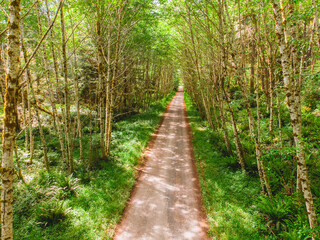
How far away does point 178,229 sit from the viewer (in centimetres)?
564

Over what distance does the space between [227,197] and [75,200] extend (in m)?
5.70

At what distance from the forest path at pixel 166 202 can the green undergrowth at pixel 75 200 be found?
50 cm

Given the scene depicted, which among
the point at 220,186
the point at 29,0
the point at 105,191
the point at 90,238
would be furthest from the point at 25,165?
the point at 220,186

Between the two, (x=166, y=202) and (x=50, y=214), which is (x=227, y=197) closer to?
(x=166, y=202)

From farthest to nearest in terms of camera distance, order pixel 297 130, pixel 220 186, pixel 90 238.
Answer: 1. pixel 220 186
2. pixel 90 238
3. pixel 297 130

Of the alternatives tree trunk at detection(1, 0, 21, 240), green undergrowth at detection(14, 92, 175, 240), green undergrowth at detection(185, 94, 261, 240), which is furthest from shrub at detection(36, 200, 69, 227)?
green undergrowth at detection(185, 94, 261, 240)

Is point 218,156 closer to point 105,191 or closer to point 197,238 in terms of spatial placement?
point 197,238

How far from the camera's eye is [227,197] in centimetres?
683

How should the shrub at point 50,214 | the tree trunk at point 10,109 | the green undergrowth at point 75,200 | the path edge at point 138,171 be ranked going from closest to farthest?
1. the tree trunk at point 10,109
2. the green undergrowth at point 75,200
3. the shrub at point 50,214
4. the path edge at point 138,171

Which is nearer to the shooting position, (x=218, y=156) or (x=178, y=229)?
(x=178, y=229)

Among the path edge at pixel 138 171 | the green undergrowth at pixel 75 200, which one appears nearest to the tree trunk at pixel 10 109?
the green undergrowth at pixel 75 200

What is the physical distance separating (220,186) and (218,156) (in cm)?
295

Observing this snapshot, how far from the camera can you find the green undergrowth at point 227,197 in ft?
17.5

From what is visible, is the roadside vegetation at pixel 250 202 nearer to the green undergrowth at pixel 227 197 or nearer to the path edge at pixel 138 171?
the green undergrowth at pixel 227 197
